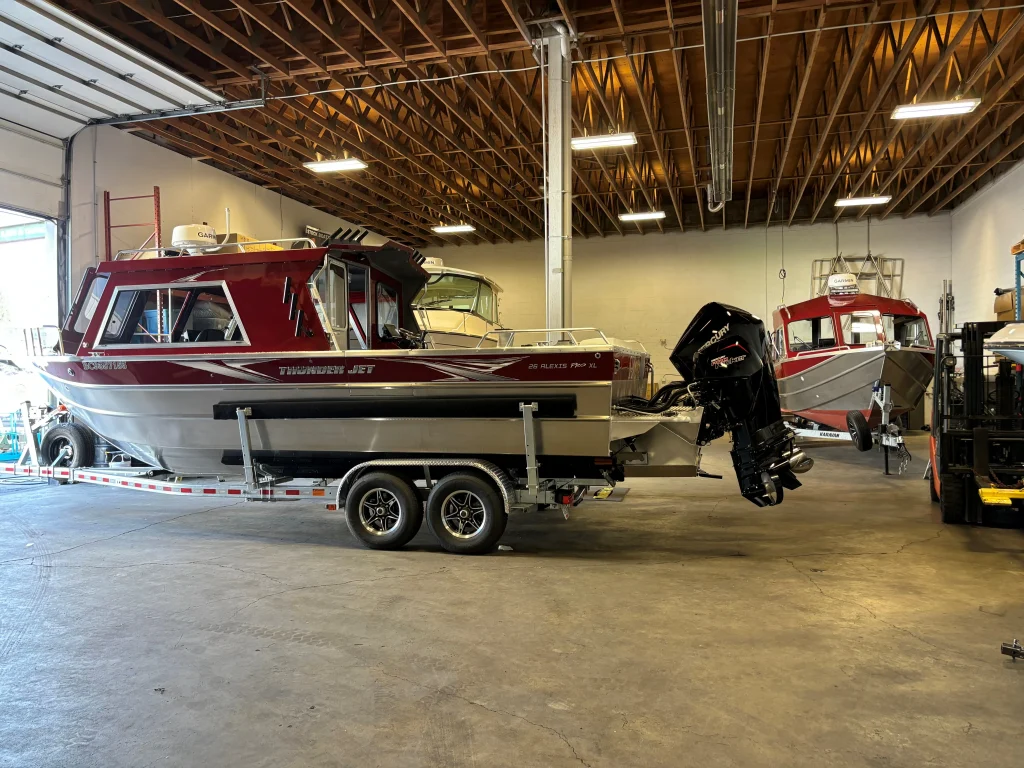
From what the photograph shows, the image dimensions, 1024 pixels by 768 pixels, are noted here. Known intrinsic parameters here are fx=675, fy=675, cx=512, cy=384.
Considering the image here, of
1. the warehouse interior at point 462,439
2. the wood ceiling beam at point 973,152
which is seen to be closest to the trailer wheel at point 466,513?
the warehouse interior at point 462,439

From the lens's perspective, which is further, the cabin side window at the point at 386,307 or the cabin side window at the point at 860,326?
the cabin side window at the point at 860,326

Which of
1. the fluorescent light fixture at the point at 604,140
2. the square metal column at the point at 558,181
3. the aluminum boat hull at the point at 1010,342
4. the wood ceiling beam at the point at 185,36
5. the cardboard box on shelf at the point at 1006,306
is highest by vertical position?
the wood ceiling beam at the point at 185,36

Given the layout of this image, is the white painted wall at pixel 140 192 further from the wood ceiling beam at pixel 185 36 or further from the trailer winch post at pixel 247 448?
the trailer winch post at pixel 247 448

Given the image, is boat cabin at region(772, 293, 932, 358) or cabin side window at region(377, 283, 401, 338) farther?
boat cabin at region(772, 293, 932, 358)

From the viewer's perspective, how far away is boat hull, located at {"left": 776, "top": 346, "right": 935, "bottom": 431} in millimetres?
10484

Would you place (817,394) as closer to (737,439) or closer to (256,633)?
(737,439)

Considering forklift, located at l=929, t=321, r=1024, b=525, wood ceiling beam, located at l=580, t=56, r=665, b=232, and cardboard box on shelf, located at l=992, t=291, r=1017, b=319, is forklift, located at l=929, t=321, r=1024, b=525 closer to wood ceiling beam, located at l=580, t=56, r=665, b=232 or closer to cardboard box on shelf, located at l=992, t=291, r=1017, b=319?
cardboard box on shelf, located at l=992, t=291, r=1017, b=319

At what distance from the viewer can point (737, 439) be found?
522 centimetres

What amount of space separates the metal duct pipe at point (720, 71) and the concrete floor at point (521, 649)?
17.2ft

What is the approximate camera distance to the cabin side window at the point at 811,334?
11.7 metres

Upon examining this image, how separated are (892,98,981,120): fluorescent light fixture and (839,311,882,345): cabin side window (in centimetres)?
316

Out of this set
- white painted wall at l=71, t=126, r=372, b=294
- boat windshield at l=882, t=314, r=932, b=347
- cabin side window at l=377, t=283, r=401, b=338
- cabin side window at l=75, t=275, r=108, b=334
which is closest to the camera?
cabin side window at l=75, t=275, r=108, b=334

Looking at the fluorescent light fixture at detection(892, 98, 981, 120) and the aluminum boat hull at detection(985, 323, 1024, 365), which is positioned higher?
the fluorescent light fixture at detection(892, 98, 981, 120)

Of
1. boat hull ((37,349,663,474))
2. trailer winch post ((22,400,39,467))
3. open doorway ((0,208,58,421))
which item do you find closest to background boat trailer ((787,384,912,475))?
boat hull ((37,349,663,474))
